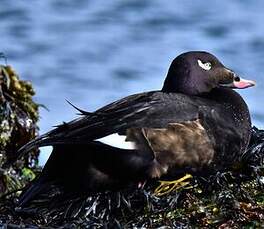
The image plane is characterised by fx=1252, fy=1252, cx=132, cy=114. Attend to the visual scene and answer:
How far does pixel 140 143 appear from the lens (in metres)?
6.32

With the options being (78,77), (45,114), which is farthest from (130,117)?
(78,77)

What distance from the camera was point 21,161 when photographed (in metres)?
8.12

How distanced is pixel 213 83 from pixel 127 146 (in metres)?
0.98

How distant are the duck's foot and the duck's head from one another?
702 mm

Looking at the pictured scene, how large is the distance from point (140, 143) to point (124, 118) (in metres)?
0.16

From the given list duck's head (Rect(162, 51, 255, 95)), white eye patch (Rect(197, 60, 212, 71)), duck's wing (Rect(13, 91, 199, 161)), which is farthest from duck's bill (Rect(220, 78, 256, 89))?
duck's wing (Rect(13, 91, 199, 161))

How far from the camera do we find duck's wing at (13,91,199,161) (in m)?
6.27

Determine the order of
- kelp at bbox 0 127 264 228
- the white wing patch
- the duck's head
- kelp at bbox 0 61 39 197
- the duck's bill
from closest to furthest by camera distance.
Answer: kelp at bbox 0 127 264 228, the white wing patch, the duck's head, the duck's bill, kelp at bbox 0 61 39 197

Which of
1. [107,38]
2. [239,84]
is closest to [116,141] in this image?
[239,84]

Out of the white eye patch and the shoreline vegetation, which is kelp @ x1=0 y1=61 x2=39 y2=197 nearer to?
the shoreline vegetation

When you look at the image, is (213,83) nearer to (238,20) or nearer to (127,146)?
(127,146)

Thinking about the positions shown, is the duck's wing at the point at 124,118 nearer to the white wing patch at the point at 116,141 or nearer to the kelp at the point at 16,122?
the white wing patch at the point at 116,141

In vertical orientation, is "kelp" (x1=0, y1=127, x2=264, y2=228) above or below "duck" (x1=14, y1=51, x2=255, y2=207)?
below

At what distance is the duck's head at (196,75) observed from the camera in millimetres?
6883
